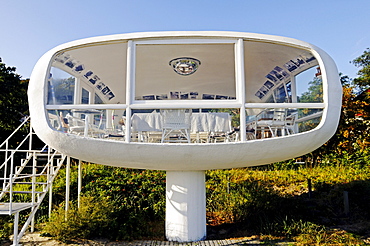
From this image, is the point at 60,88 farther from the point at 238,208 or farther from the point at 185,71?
the point at 238,208

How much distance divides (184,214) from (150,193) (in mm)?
3126

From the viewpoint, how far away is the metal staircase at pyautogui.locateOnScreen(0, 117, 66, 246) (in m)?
6.00

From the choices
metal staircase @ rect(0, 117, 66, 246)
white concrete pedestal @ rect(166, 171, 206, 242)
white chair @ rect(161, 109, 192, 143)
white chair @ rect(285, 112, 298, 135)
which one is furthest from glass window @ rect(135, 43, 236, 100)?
metal staircase @ rect(0, 117, 66, 246)

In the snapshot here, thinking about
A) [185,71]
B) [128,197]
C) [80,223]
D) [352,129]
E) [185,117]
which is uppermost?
[185,71]

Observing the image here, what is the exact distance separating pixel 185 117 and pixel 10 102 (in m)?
12.3

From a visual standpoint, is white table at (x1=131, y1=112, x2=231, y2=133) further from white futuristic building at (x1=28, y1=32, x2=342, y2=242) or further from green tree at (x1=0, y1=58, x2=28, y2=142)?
green tree at (x1=0, y1=58, x2=28, y2=142)

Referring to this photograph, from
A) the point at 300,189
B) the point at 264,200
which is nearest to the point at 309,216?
the point at 264,200

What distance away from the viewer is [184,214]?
6633 millimetres

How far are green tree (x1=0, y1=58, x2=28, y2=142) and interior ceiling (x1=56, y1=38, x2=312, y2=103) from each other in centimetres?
738

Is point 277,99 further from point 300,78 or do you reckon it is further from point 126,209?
point 126,209

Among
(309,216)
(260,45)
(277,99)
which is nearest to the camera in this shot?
(260,45)

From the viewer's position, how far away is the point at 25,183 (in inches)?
244

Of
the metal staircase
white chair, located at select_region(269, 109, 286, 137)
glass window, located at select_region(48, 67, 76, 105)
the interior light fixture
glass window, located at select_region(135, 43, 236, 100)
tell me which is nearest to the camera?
glass window, located at select_region(48, 67, 76, 105)

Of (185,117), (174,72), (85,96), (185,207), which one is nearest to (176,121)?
(185,117)
